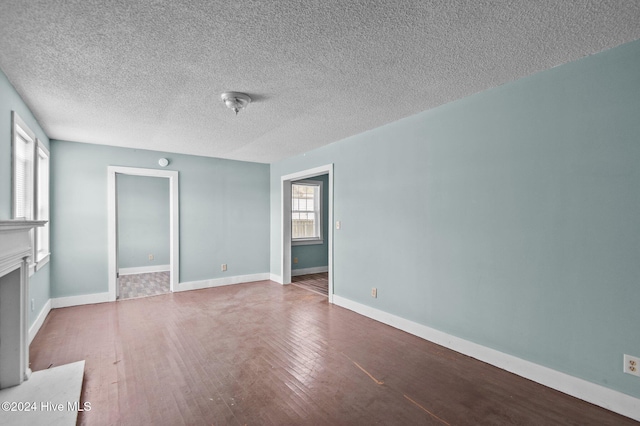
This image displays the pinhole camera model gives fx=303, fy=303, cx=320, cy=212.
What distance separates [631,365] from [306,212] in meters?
5.78

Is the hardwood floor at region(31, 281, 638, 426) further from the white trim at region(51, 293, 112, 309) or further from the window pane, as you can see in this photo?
the window pane

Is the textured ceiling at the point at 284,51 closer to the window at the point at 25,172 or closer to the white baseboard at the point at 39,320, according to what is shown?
the window at the point at 25,172

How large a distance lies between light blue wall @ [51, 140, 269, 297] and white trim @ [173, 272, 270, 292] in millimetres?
80

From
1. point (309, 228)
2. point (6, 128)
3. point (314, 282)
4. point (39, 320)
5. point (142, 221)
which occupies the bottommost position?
point (314, 282)

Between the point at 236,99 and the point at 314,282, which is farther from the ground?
the point at 236,99

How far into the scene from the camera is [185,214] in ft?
18.1

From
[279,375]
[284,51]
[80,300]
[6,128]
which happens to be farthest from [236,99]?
[80,300]

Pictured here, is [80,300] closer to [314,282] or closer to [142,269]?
[142,269]

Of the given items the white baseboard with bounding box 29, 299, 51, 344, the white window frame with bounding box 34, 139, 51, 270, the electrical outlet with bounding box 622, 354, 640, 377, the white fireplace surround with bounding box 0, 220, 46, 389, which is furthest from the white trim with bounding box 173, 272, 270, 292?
the electrical outlet with bounding box 622, 354, 640, 377

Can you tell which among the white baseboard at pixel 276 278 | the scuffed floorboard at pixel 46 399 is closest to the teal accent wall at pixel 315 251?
the white baseboard at pixel 276 278

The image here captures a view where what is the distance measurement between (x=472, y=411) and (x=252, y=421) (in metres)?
1.49

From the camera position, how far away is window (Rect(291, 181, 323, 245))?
22.9ft

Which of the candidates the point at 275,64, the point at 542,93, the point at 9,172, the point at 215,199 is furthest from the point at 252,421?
the point at 215,199

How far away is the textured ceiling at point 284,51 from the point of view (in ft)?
5.51
